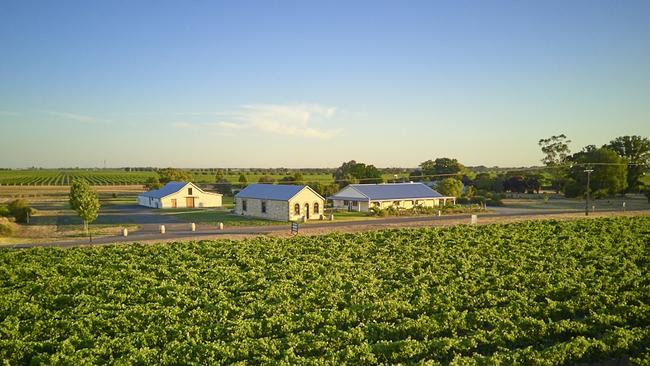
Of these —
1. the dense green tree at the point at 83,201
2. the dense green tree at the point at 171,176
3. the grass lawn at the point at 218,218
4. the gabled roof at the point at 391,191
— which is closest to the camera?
the dense green tree at the point at 83,201

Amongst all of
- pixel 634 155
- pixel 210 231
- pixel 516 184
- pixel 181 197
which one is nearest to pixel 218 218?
pixel 210 231

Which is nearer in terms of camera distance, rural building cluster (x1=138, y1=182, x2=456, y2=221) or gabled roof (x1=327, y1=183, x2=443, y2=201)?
rural building cluster (x1=138, y1=182, x2=456, y2=221)

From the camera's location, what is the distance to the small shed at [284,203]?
47.7m

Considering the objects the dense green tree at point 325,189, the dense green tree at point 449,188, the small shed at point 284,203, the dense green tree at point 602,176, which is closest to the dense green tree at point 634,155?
the dense green tree at point 602,176

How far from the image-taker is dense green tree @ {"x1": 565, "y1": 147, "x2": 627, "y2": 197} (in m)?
76.9

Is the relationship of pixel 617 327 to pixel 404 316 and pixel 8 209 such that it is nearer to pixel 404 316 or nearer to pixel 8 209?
pixel 404 316

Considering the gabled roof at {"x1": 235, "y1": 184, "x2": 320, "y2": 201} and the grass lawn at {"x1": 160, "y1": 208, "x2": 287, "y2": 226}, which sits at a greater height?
the gabled roof at {"x1": 235, "y1": 184, "x2": 320, "y2": 201}

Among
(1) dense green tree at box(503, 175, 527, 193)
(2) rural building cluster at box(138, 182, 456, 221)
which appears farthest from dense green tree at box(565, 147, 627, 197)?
(2) rural building cluster at box(138, 182, 456, 221)

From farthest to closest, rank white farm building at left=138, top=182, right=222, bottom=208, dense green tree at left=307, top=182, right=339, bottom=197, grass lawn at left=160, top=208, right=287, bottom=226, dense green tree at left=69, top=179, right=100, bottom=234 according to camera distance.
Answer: dense green tree at left=307, top=182, right=339, bottom=197, white farm building at left=138, top=182, right=222, bottom=208, grass lawn at left=160, top=208, right=287, bottom=226, dense green tree at left=69, top=179, right=100, bottom=234

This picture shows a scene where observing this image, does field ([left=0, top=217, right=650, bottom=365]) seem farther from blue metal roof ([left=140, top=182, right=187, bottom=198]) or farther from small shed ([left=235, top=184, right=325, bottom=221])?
blue metal roof ([left=140, top=182, right=187, bottom=198])

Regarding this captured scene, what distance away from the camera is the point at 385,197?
57.9m

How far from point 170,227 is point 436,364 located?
33736mm

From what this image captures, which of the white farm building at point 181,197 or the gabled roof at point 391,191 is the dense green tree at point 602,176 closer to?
the gabled roof at point 391,191

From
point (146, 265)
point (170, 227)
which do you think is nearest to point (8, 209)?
point (170, 227)
